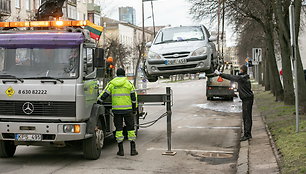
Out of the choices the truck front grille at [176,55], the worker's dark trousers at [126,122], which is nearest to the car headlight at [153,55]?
the truck front grille at [176,55]

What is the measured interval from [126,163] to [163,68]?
3.61 metres

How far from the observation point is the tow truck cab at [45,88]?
9195 millimetres

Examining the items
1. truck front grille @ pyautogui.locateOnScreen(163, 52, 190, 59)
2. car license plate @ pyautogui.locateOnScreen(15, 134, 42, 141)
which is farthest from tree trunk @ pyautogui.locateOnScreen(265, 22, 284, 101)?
car license plate @ pyautogui.locateOnScreen(15, 134, 42, 141)

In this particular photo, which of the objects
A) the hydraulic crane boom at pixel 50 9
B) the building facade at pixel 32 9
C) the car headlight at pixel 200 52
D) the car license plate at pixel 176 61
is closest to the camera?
the hydraulic crane boom at pixel 50 9

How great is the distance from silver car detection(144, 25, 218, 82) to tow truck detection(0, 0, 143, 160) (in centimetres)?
290

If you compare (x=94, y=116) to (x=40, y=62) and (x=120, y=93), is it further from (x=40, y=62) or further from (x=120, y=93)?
(x=40, y=62)

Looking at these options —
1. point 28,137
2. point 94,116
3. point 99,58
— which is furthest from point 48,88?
point 99,58

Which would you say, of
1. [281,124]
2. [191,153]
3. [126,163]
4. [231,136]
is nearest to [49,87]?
[126,163]

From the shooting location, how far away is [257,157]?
32.7 feet

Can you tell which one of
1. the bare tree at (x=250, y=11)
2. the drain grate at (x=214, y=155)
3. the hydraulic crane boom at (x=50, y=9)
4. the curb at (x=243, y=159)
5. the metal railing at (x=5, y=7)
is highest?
the metal railing at (x=5, y=7)

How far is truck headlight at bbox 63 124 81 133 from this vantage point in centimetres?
924

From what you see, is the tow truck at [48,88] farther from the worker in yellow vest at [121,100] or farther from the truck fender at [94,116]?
the worker in yellow vest at [121,100]

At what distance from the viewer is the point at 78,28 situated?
9977 millimetres

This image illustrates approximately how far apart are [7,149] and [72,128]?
6.27 feet
